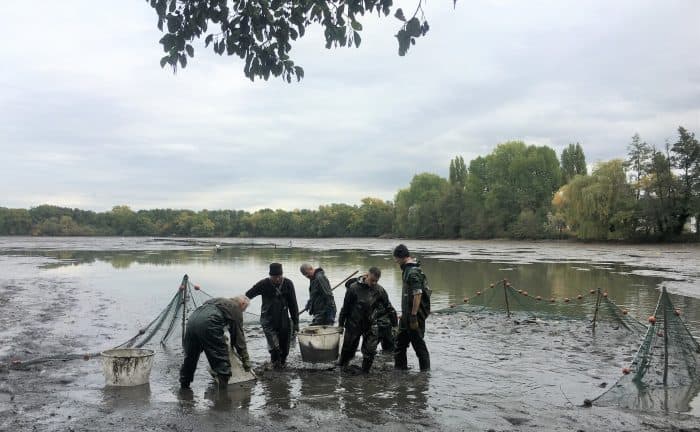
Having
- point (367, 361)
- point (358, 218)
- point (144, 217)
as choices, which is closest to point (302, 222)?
point (358, 218)

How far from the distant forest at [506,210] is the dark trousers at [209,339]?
58.8 meters

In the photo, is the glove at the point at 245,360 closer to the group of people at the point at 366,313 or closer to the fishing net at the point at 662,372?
the group of people at the point at 366,313

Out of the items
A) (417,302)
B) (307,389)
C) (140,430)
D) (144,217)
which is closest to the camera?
(140,430)

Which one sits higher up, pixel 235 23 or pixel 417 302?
pixel 235 23

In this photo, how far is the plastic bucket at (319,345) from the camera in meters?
8.16

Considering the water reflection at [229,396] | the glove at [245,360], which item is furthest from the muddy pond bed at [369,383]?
the glove at [245,360]

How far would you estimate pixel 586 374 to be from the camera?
804cm

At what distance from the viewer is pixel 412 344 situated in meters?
7.94

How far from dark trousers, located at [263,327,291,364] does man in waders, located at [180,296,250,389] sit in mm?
1024

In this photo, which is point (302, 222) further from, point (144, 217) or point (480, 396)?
point (480, 396)

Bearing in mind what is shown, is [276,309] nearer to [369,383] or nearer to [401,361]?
[369,383]

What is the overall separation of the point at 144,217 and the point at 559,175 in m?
131

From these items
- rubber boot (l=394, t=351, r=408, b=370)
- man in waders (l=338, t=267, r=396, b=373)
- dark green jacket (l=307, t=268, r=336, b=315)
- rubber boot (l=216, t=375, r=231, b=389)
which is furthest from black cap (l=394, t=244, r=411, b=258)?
rubber boot (l=216, t=375, r=231, b=389)

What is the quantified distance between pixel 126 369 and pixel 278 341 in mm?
2267
